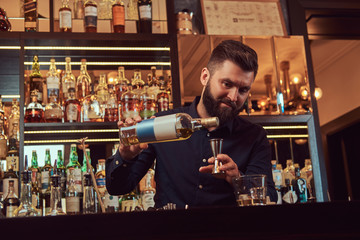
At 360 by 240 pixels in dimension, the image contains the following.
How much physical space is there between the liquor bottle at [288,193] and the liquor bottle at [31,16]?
1638mm

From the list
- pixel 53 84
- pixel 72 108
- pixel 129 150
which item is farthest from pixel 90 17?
pixel 129 150

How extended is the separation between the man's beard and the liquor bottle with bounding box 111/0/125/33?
108 cm

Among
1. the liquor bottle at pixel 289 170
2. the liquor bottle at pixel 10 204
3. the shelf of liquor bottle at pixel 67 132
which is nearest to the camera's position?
the liquor bottle at pixel 10 204

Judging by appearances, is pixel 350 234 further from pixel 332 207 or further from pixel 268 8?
pixel 268 8

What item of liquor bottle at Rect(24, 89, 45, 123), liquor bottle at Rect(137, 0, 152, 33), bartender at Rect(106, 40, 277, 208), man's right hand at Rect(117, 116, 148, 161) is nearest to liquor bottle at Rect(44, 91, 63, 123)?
liquor bottle at Rect(24, 89, 45, 123)

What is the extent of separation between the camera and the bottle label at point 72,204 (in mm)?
2506

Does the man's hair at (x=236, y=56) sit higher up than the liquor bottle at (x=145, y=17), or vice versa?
the liquor bottle at (x=145, y=17)

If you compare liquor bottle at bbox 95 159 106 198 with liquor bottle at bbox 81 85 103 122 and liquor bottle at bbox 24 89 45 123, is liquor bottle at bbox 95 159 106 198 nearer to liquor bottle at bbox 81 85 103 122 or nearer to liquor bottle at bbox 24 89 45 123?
liquor bottle at bbox 81 85 103 122

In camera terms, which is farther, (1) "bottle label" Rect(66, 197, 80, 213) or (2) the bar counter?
(1) "bottle label" Rect(66, 197, 80, 213)

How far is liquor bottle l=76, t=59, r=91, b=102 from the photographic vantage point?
2.81m

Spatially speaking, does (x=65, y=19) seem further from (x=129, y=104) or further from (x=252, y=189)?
(x=252, y=189)

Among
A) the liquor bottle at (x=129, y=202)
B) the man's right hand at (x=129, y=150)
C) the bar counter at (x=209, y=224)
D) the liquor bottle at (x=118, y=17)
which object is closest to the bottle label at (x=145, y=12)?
the liquor bottle at (x=118, y=17)

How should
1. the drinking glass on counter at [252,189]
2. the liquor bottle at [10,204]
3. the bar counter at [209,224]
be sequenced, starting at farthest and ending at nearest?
the liquor bottle at [10,204] < the drinking glass on counter at [252,189] < the bar counter at [209,224]

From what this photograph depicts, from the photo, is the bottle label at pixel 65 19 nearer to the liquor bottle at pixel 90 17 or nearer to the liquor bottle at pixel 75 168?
the liquor bottle at pixel 90 17
